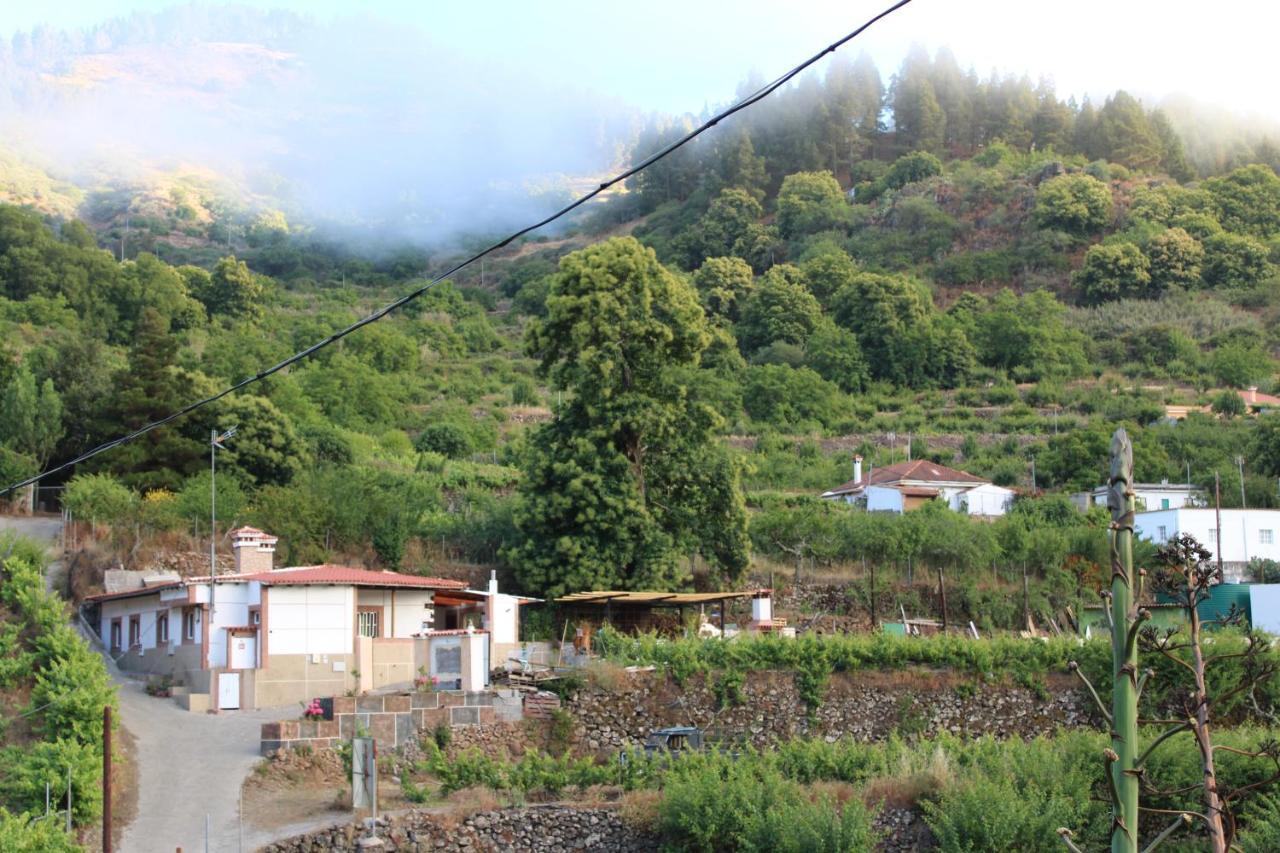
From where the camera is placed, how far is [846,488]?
44.6m

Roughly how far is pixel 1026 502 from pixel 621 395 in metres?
16.8

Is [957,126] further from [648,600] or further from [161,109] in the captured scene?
[648,600]

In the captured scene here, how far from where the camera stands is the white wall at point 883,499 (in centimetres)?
4091

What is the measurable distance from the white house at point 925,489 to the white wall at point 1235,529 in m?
6.05

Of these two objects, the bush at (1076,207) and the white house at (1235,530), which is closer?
the white house at (1235,530)

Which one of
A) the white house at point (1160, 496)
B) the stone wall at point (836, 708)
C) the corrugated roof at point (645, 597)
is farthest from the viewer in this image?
the white house at point (1160, 496)

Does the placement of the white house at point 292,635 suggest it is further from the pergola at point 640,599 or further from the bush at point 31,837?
the bush at point 31,837

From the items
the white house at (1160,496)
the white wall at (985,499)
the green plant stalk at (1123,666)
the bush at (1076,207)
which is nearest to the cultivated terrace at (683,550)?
the green plant stalk at (1123,666)

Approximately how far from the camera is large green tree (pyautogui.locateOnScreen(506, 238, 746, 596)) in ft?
95.0

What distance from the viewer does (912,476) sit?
147 ft

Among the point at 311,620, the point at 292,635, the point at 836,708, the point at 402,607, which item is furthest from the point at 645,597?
the point at 292,635

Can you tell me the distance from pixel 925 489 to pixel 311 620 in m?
23.6

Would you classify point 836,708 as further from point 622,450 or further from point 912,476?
point 912,476

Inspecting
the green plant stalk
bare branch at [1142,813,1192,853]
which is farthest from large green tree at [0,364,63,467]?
the green plant stalk
